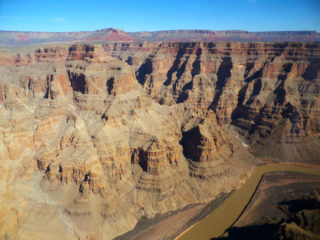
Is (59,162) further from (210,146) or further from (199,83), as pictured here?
(199,83)

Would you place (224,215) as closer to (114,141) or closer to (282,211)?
(282,211)

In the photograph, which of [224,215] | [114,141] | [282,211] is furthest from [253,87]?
[114,141]

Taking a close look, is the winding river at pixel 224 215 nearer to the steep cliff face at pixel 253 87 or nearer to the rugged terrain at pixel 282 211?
the rugged terrain at pixel 282 211

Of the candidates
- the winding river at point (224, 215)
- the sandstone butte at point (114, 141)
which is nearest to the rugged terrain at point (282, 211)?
the winding river at point (224, 215)

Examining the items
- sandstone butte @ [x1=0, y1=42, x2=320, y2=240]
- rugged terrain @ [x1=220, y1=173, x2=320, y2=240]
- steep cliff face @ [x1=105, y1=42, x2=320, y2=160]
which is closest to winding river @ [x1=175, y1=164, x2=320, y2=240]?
rugged terrain @ [x1=220, y1=173, x2=320, y2=240]

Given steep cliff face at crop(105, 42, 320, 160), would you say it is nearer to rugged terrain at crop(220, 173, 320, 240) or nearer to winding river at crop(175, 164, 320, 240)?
rugged terrain at crop(220, 173, 320, 240)

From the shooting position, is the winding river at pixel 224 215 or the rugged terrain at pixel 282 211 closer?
the rugged terrain at pixel 282 211

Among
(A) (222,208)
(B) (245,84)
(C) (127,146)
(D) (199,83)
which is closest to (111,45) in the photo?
(D) (199,83)
